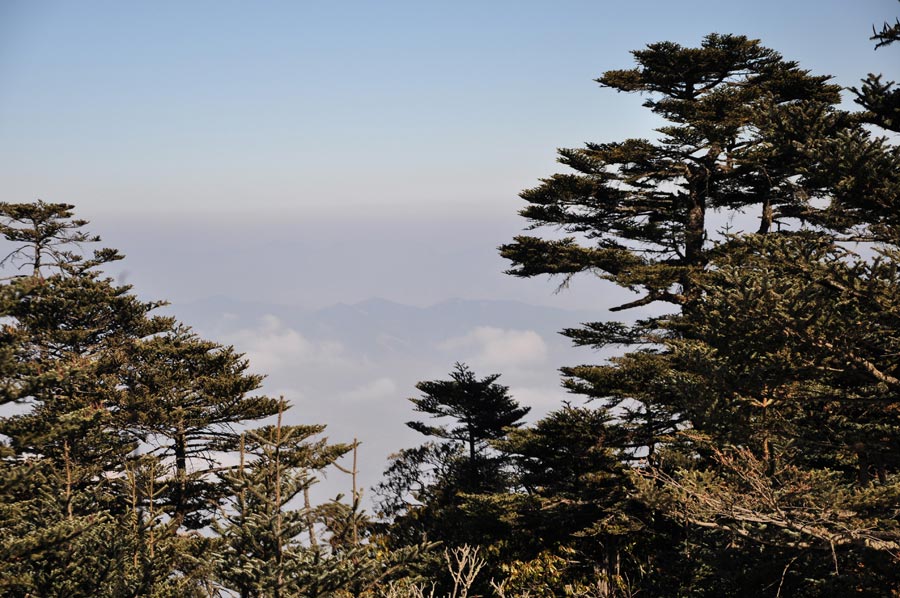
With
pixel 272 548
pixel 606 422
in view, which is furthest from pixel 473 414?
pixel 272 548

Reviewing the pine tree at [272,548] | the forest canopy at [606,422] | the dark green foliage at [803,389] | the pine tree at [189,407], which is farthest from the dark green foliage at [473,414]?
the pine tree at [272,548]

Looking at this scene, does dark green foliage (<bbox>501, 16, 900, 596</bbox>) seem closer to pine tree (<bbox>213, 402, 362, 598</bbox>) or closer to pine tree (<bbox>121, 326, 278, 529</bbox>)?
pine tree (<bbox>213, 402, 362, 598</bbox>)

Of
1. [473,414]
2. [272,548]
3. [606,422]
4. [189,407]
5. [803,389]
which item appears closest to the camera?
[272,548]

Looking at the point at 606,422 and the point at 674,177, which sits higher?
the point at 674,177

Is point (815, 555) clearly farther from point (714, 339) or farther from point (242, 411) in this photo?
point (242, 411)

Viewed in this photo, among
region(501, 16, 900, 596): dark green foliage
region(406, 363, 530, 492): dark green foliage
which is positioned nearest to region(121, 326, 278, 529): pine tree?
region(406, 363, 530, 492): dark green foliage

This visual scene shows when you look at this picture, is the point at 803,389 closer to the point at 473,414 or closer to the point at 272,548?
the point at 272,548

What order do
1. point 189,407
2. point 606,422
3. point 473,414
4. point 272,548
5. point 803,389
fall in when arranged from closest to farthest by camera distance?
point 272,548, point 803,389, point 606,422, point 189,407, point 473,414

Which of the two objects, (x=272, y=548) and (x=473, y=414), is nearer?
(x=272, y=548)

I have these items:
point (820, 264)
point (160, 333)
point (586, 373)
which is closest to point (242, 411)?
point (160, 333)

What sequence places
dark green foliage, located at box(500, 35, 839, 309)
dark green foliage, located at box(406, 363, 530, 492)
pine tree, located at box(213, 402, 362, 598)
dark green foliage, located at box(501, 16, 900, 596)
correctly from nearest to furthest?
pine tree, located at box(213, 402, 362, 598), dark green foliage, located at box(501, 16, 900, 596), dark green foliage, located at box(500, 35, 839, 309), dark green foliage, located at box(406, 363, 530, 492)

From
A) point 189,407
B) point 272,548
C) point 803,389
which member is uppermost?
point 803,389

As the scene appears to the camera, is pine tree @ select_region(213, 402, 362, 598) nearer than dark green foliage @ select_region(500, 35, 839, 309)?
Yes

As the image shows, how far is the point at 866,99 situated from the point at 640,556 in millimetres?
11570
